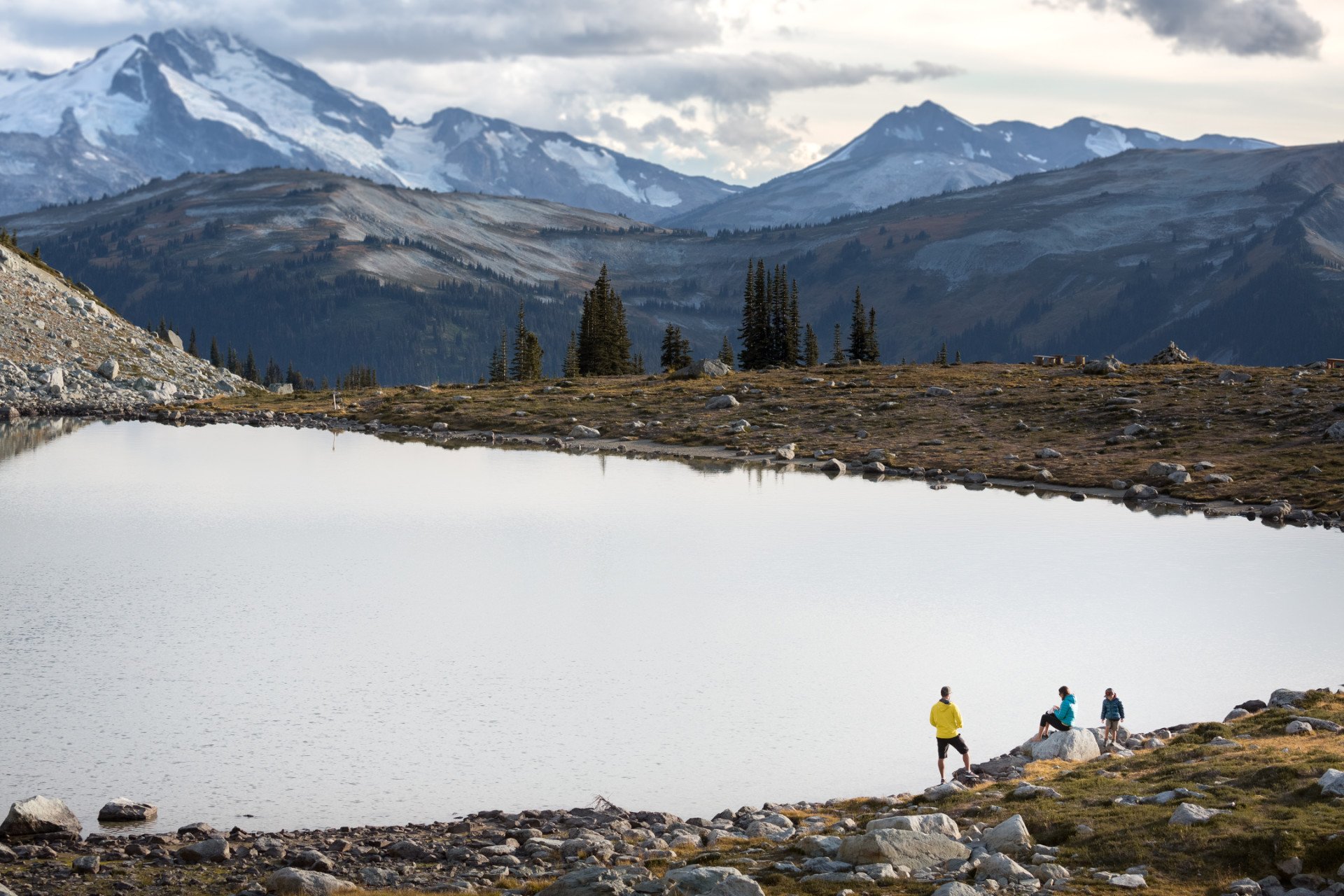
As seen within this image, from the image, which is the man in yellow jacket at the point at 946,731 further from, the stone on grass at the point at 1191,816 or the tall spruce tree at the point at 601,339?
the tall spruce tree at the point at 601,339

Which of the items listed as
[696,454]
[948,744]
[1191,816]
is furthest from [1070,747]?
[696,454]

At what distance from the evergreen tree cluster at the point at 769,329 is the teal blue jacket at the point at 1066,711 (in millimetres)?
129259

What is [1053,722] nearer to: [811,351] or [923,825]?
[923,825]

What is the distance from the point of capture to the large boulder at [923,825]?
22688 millimetres

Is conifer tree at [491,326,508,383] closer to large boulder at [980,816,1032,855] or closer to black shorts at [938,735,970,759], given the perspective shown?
black shorts at [938,735,970,759]

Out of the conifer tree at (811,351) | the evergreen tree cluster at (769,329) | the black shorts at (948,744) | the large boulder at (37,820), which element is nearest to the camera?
the large boulder at (37,820)

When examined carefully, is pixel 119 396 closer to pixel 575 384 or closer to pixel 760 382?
pixel 575 384

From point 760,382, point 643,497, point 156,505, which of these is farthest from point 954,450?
point 156,505

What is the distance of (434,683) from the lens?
37156mm

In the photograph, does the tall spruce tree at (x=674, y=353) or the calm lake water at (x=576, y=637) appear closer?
the calm lake water at (x=576, y=637)

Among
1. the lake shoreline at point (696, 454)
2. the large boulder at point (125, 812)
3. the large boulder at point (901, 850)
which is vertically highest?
the lake shoreline at point (696, 454)

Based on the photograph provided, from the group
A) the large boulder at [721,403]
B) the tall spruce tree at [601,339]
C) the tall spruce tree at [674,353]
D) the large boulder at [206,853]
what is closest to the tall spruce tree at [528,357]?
the tall spruce tree at [601,339]

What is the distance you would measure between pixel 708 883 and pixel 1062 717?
48.0 feet

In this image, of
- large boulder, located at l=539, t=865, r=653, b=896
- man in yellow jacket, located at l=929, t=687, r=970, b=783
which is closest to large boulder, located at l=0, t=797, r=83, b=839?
large boulder, located at l=539, t=865, r=653, b=896
